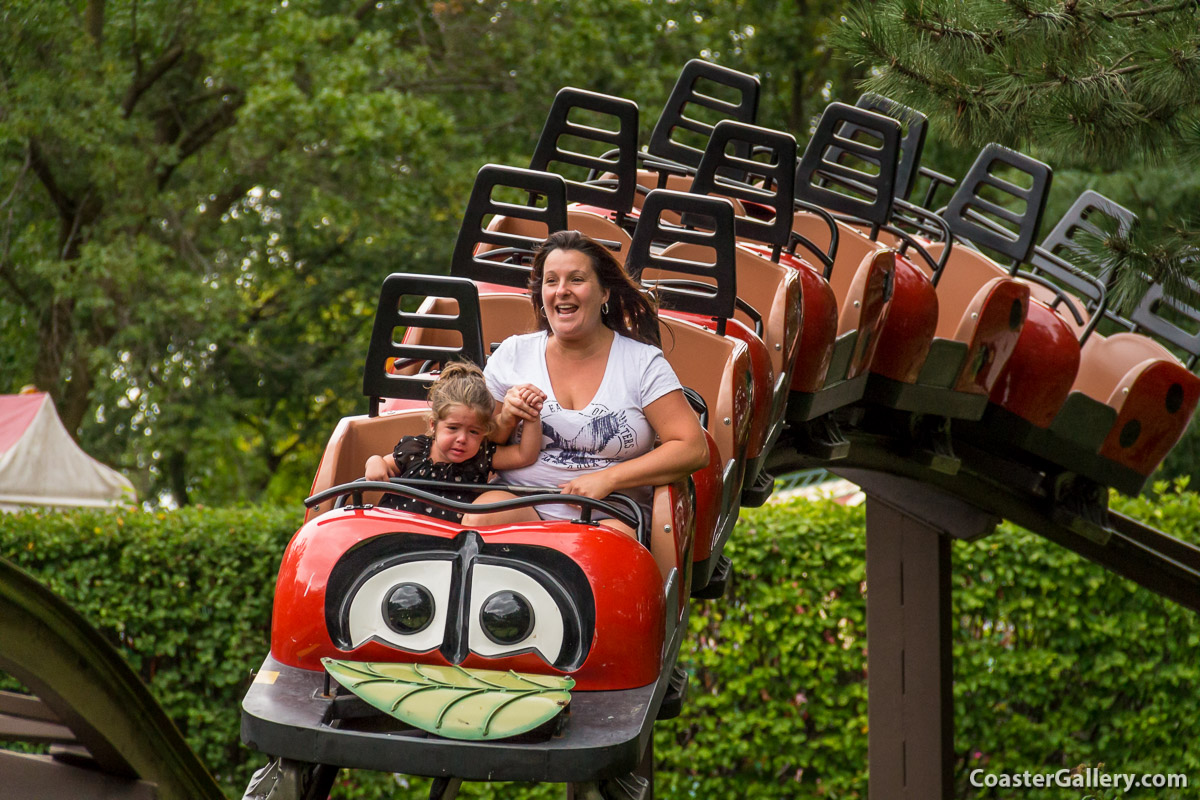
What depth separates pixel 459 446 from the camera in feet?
8.25

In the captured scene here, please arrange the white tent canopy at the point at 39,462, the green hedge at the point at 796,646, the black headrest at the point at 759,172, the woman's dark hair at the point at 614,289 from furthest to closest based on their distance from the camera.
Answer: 1. the white tent canopy at the point at 39,462
2. the green hedge at the point at 796,646
3. the black headrest at the point at 759,172
4. the woman's dark hair at the point at 614,289

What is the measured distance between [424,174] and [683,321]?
7.01m

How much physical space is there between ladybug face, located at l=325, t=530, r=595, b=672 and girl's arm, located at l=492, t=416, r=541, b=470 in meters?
0.48

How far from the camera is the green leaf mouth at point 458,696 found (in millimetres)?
1843

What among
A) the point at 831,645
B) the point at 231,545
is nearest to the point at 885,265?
the point at 831,645

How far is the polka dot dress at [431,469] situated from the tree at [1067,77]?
1.41 meters

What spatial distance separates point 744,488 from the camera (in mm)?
3479

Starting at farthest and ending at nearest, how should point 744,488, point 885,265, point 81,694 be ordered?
point 885,265 → point 744,488 → point 81,694

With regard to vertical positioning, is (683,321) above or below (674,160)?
below

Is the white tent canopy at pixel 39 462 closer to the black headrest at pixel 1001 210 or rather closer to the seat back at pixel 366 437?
the black headrest at pixel 1001 210

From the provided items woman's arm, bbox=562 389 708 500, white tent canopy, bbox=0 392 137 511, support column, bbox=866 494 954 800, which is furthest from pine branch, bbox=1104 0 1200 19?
white tent canopy, bbox=0 392 137 511

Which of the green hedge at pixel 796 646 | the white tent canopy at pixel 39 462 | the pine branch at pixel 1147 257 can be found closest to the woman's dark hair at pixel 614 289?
the pine branch at pixel 1147 257

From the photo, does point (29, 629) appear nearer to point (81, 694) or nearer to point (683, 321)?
point (81, 694)

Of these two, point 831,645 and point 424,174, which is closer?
point 831,645
